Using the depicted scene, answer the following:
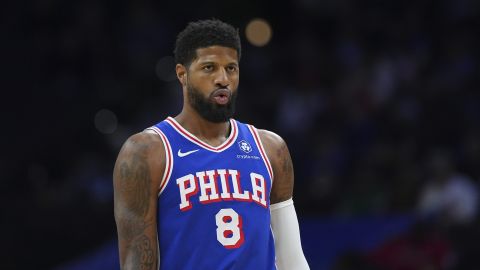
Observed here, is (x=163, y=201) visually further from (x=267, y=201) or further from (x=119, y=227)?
(x=267, y=201)

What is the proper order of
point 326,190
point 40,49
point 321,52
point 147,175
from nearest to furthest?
point 147,175 < point 326,190 < point 321,52 < point 40,49

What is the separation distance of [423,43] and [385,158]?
7.01ft

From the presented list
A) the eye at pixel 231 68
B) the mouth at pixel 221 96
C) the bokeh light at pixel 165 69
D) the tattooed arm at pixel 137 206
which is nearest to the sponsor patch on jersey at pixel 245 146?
the mouth at pixel 221 96

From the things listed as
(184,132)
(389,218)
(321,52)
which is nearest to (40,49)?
(321,52)

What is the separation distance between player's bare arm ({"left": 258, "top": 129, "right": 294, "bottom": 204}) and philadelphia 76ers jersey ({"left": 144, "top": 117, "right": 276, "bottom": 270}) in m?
0.23

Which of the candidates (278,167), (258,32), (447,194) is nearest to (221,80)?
(278,167)

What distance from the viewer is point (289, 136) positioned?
38.1ft

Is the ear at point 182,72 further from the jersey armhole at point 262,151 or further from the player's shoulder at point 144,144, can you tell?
the jersey armhole at point 262,151

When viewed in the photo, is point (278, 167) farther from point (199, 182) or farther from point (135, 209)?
point (135, 209)

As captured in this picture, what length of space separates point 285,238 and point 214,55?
3.56 ft

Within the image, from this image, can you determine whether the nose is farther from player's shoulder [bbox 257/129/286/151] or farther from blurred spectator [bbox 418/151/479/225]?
blurred spectator [bbox 418/151/479/225]

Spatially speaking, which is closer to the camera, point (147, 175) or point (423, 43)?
point (147, 175)

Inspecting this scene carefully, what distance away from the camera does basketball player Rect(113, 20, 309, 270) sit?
14.8 ft

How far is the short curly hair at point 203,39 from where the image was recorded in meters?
4.73
